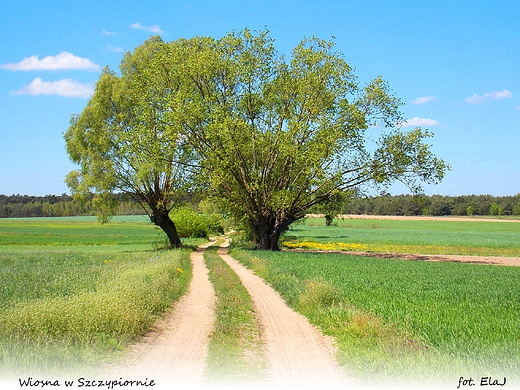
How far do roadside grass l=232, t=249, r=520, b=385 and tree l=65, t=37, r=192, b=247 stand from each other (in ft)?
66.6

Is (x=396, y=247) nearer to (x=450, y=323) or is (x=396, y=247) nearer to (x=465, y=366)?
(x=450, y=323)

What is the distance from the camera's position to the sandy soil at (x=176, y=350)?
27.2 feet

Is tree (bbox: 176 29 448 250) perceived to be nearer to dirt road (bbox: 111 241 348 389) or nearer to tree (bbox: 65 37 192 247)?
tree (bbox: 65 37 192 247)

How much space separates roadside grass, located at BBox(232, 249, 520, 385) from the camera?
7.84 metres

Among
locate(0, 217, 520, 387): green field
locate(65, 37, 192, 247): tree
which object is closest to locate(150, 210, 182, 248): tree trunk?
locate(65, 37, 192, 247): tree

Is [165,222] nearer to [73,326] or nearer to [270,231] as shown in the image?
[270,231]

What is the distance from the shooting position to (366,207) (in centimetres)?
19138

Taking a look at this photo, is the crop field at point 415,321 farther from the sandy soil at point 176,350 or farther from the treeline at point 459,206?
the treeline at point 459,206

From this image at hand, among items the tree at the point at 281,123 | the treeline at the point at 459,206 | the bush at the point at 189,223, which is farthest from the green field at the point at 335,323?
the treeline at the point at 459,206

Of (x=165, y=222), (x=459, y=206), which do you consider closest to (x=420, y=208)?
(x=459, y=206)

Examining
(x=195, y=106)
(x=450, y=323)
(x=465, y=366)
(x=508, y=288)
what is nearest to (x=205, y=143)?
(x=195, y=106)

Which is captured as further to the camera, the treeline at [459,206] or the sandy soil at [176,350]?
the treeline at [459,206]

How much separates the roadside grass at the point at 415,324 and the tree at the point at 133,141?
20300mm

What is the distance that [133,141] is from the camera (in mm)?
38594
